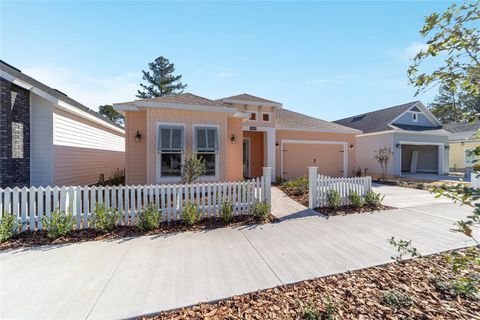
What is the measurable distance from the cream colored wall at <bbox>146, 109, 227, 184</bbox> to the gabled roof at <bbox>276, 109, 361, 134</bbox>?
5.39m

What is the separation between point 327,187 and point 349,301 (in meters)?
4.68

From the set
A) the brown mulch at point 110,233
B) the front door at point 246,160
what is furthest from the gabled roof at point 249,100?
the brown mulch at point 110,233

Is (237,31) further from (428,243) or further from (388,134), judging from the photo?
(388,134)

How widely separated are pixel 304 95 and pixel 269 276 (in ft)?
37.1

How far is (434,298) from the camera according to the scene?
8.77ft

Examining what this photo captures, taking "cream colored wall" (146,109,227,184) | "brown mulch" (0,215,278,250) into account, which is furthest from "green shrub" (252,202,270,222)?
"cream colored wall" (146,109,227,184)

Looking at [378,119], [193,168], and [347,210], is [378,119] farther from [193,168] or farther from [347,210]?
[193,168]


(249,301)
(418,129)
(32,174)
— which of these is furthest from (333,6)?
(418,129)

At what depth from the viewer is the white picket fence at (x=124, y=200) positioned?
4.76 meters

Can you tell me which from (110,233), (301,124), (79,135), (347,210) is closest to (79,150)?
(79,135)

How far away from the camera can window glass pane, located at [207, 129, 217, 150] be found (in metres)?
8.73

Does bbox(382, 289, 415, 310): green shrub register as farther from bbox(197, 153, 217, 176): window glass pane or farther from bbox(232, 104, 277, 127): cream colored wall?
bbox(232, 104, 277, 127): cream colored wall

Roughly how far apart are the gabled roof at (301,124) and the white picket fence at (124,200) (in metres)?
8.07

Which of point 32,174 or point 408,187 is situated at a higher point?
point 32,174
